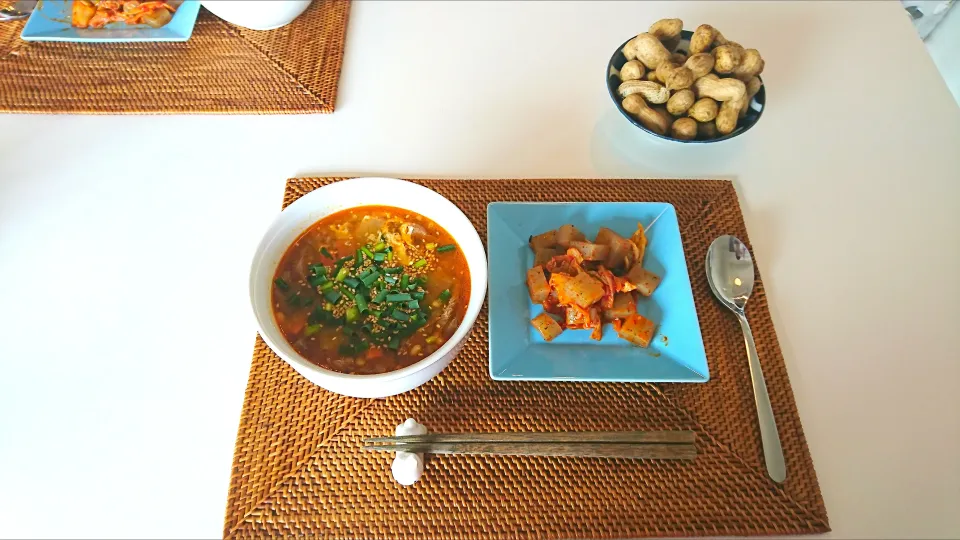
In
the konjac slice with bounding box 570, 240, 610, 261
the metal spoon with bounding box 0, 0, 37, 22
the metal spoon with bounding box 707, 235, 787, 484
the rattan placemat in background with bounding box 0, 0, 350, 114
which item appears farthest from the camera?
the metal spoon with bounding box 0, 0, 37, 22

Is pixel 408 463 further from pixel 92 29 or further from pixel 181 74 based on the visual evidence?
pixel 92 29

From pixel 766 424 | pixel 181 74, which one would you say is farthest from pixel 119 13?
pixel 766 424

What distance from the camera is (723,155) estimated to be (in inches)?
56.0

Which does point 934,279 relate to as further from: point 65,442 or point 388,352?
point 65,442

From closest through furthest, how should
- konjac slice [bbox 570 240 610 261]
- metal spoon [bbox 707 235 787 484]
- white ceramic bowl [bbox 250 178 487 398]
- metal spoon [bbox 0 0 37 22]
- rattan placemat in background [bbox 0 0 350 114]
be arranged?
white ceramic bowl [bbox 250 178 487 398] < metal spoon [bbox 707 235 787 484] < konjac slice [bbox 570 240 610 261] < rattan placemat in background [bbox 0 0 350 114] < metal spoon [bbox 0 0 37 22]

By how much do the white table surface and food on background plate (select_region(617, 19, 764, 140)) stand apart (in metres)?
0.12

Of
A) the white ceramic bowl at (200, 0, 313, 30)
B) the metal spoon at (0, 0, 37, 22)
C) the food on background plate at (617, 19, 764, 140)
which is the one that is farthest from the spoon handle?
the metal spoon at (0, 0, 37, 22)

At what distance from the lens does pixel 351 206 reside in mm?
1147

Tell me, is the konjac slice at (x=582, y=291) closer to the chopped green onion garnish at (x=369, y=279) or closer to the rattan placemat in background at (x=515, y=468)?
the rattan placemat in background at (x=515, y=468)

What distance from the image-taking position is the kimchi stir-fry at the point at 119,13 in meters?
1.52

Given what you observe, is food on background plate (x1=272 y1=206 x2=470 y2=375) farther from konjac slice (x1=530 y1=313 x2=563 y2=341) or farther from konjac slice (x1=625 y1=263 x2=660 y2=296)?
konjac slice (x1=625 y1=263 x2=660 y2=296)

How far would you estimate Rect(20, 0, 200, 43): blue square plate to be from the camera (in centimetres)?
148

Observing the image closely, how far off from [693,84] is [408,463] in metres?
1.12

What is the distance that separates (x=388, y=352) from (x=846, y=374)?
3.16ft
